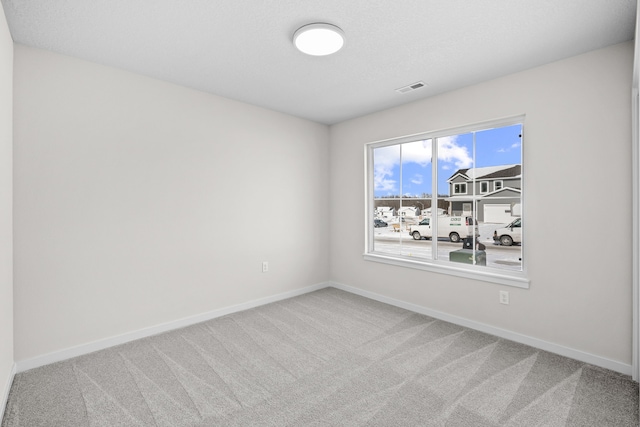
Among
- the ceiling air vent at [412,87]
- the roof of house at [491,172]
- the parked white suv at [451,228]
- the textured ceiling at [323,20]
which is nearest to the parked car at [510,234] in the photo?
the parked white suv at [451,228]

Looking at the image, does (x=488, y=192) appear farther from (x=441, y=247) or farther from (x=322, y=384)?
(x=322, y=384)

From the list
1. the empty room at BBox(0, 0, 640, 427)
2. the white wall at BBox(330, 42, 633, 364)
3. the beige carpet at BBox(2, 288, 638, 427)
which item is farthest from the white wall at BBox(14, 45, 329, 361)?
the white wall at BBox(330, 42, 633, 364)

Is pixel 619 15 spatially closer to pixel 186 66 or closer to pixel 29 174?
pixel 186 66

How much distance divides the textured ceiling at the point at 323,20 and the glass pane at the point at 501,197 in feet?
2.09

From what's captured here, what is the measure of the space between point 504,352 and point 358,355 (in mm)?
1291

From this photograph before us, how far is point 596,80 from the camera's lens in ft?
7.88

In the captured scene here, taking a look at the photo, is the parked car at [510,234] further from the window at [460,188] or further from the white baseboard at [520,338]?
the white baseboard at [520,338]

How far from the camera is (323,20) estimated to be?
2047 mm

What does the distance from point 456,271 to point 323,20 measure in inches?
108

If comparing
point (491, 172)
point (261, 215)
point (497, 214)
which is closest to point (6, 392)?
point (261, 215)

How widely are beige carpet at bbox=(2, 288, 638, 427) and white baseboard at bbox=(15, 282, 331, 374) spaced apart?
0.27ft

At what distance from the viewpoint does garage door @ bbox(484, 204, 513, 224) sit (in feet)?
9.93

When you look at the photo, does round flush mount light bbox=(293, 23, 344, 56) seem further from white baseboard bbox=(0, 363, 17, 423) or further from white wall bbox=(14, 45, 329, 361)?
white baseboard bbox=(0, 363, 17, 423)

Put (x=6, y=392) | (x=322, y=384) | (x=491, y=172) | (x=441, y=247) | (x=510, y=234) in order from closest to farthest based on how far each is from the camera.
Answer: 1. (x=6, y=392)
2. (x=322, y=384)
3. (x=510, y=234)
4. (x=491, y=172)
5. (x=441, y=247)
